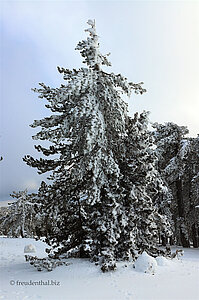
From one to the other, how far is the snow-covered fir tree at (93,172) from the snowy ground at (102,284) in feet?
2.46

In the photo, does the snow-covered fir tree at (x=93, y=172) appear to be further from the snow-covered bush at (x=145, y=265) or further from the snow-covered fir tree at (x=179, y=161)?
the snow-covered fir tree at (x=179, y=161)

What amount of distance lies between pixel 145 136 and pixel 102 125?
2.90 metres

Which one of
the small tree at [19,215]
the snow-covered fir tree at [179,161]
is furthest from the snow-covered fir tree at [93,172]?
the small tree at [19,215]

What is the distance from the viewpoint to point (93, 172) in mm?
8742

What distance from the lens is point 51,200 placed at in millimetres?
10172

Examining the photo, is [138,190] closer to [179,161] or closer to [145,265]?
[145,265]

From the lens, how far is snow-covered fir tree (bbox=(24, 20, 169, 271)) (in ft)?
29.1

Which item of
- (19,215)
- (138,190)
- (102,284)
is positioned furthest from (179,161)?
(19,215)

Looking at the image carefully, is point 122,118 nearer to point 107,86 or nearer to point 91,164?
point 107,86

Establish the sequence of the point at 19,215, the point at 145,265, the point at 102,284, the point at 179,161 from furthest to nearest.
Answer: the point at 19,215, the point at 179,161, the point at 145,265, the point at 102,284

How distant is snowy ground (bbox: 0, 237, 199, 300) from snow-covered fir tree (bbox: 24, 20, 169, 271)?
0.75m

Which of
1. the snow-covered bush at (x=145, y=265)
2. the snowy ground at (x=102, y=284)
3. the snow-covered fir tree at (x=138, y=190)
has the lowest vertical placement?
the snowy ground at (x=102, y=284)

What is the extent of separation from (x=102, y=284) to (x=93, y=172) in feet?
12.7

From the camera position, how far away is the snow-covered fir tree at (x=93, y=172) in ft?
29.1
